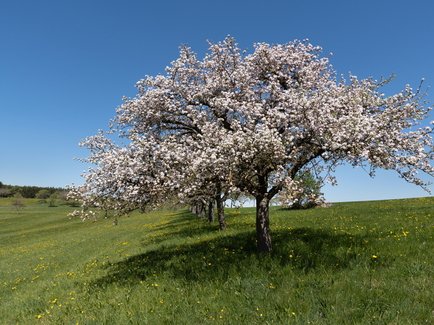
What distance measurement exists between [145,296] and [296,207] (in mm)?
39836

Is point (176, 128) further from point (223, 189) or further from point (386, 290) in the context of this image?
point (386, 290)

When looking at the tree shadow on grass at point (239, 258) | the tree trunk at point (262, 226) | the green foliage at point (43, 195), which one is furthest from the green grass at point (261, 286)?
the green foliage at point (43, 195)

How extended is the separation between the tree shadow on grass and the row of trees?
4.77 ft

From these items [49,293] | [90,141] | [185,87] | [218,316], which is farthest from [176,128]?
[218,316]

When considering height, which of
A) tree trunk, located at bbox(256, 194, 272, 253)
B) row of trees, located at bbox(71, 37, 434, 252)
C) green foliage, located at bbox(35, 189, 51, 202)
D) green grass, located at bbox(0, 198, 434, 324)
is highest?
green foliage, located at bbox(35, 189, 51, 202)

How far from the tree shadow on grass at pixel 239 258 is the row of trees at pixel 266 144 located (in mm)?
1454

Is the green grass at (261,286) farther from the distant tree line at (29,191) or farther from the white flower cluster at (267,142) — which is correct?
the distant tree line at (29,191)

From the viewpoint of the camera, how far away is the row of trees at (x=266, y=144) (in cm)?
1419

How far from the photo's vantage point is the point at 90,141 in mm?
22250

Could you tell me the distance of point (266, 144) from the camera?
44.2ft

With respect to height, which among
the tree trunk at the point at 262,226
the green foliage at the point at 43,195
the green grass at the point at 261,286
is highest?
the green foliage at the point at 43,195

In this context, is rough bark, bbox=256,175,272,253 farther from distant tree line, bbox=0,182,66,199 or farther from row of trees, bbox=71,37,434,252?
distant tree line, bbox=0,182,66,199

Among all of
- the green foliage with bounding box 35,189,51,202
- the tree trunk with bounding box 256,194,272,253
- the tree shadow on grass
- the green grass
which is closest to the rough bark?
the tree trunk with bounding box 256,194,272,253

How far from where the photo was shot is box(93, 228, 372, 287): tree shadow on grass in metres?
14.3
